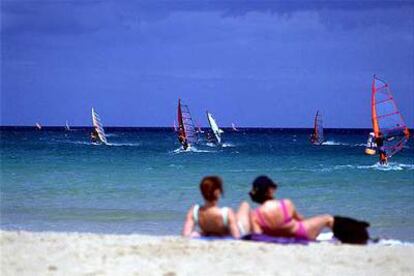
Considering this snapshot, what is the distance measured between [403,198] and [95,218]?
8117 mm

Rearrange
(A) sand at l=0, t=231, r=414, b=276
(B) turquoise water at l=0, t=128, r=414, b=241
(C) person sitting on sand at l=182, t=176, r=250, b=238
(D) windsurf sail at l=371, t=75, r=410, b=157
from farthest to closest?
(D) windsurf sail at l=371, t=75, r=410, b=157 < (B) turquoise water at l=0, t=128, r=414, b=241 < (C) person sitting on sand at l=182, t=176, r=250, b=238 < (A) sand at l=0, t=231, r=414, b=276

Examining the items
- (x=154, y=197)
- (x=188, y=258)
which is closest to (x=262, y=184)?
(x=188, y=258)

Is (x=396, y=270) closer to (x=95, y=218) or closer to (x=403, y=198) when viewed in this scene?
(x=95, y=218)

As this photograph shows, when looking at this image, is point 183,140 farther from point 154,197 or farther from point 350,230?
point 350,230

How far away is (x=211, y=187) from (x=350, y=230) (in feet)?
5.31

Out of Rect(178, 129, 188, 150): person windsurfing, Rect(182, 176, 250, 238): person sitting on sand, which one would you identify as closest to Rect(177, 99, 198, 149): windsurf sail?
Rect(178, 129, 188, 150): person windsurfing

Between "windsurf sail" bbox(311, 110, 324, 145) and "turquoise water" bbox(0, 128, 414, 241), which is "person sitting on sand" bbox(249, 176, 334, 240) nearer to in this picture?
"turquoise water" bbox(0, 128, 414, 241)

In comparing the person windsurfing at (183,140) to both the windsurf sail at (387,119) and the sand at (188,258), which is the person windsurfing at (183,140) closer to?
the windsurf sail at (387,119)

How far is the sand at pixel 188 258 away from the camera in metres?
6.08

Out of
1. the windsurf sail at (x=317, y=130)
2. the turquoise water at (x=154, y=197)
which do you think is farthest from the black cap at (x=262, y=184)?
the windsurf sail at (x=317, y=130)

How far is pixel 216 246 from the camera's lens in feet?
22.2

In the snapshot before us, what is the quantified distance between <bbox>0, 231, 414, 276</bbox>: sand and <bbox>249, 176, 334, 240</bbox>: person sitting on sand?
0.18 meters

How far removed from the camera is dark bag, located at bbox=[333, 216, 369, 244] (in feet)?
23.7

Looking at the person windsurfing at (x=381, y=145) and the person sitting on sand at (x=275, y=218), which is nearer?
the person sitting on sand at (x=275, y=218)
